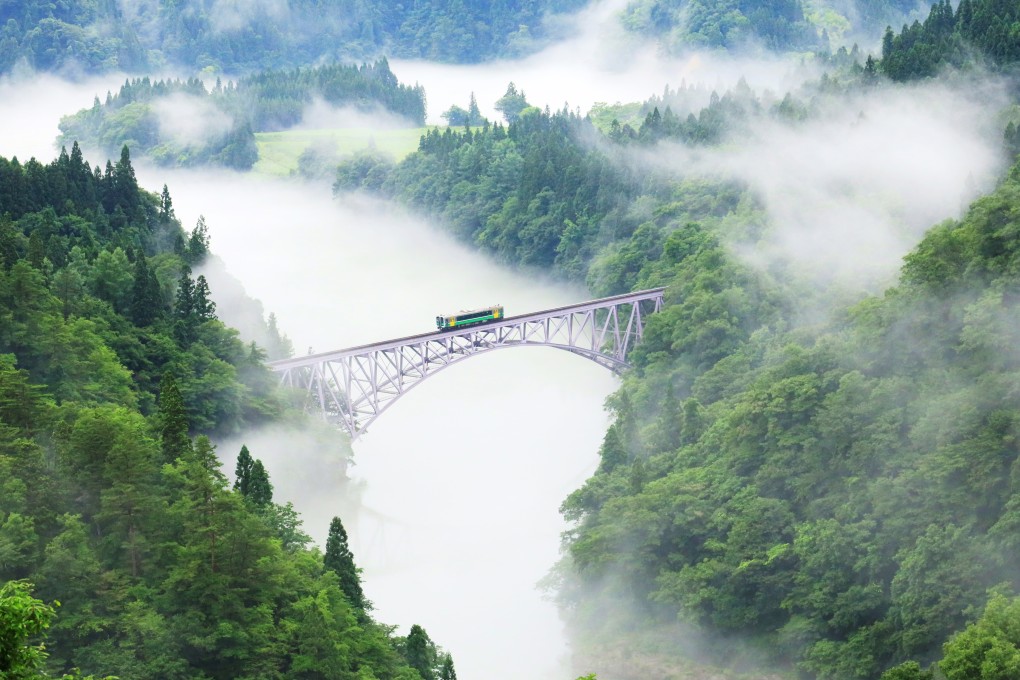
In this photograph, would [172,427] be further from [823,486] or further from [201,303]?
[823,486]

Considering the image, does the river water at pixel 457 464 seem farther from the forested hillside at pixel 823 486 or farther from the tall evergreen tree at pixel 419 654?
the tall evergreen tree at pixel 419 654

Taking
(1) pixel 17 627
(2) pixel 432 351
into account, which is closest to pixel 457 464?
(2) pixel 432 351

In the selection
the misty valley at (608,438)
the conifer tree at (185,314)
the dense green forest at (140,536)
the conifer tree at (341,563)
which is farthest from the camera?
the conifer tree at (185,314)

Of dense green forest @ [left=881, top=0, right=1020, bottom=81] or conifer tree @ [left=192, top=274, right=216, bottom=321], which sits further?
dense green forest @ [left=881, top=0, right=1020, bottom=81]

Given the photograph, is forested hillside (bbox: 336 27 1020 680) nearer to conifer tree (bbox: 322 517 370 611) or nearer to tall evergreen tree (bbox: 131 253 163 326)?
conifer tree (bbox: 322 517 370 611)

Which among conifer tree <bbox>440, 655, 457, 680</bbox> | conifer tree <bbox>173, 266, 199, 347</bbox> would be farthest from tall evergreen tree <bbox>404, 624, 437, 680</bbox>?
conifer tree <bbox>173, 266, 199, 347</bbox>

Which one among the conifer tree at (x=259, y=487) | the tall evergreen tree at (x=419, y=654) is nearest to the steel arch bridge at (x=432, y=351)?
the conifer tree at (x=259, y=487)

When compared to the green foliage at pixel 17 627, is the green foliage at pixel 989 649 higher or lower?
higher
